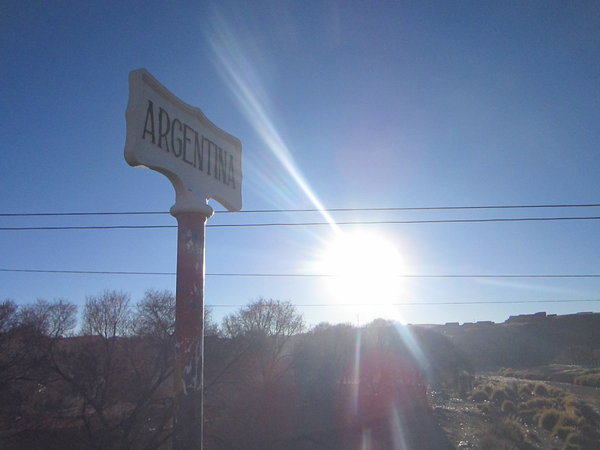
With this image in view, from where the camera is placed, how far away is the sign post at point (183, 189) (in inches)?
102

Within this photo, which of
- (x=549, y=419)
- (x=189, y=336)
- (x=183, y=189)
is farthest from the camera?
(x=549, y=419)

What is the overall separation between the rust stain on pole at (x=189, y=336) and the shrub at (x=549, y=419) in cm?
3447

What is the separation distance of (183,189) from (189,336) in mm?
837

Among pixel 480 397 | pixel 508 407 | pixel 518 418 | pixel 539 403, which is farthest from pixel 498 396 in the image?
pixel 518 418

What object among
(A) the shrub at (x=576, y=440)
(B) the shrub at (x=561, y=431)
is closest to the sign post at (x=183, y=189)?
(A) the shrub at (x=576, y=440)

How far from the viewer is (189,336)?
8.71 ft

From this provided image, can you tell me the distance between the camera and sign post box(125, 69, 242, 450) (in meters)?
2.59

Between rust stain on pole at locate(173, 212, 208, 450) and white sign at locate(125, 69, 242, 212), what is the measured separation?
0.19 meters

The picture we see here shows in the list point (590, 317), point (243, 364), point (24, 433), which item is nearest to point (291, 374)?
point (243, 364)

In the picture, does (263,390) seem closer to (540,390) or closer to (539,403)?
(539,403)

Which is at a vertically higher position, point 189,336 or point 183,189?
point 183,189

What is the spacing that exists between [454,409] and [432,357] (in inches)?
208

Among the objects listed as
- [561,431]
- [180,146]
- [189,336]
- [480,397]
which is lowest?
[480,397]

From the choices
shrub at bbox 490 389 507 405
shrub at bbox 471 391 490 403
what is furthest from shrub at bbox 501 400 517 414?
shrub at bbox 471 391 490 403
